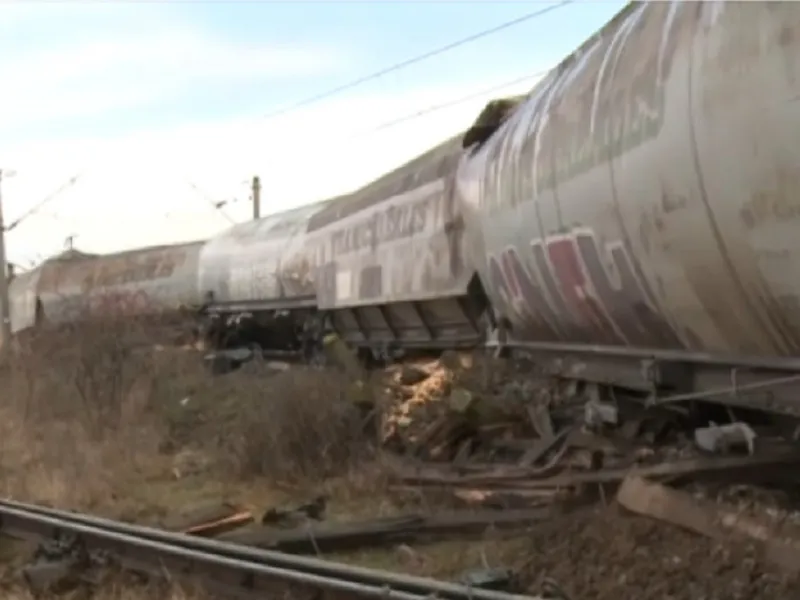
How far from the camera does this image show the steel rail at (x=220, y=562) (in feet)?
17.6

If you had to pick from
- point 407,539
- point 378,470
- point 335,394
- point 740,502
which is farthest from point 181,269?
point 740,502

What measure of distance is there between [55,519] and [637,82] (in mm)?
5190

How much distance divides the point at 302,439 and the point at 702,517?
494cm

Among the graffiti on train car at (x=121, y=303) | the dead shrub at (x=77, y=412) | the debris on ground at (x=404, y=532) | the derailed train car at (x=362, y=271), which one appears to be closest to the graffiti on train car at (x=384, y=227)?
the derailed train car at (x=362, y=271)

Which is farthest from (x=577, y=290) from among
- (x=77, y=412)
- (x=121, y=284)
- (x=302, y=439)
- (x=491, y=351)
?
(x=121, y=284)

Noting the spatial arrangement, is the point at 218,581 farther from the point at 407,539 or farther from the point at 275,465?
the point at 275,465

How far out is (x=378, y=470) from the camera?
9.08 meters

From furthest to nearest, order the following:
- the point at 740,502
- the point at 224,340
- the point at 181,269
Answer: the point at 181,269 < the point at 224,340 < the point at 740,502

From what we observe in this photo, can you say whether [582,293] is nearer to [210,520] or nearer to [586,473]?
[586,473]

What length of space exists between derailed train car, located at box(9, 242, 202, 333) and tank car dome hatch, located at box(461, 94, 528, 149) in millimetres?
12108

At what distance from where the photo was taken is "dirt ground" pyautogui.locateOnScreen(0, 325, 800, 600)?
18.2 ft

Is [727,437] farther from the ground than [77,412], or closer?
farther from the ground

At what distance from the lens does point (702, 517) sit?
5.73m

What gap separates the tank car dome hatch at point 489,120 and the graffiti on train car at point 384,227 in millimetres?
1004
